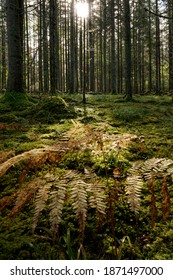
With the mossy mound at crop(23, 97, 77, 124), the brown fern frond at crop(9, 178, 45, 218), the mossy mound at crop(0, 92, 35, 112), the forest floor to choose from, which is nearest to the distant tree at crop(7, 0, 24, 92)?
the mossy mound at crop(0, 92, 35, 112)

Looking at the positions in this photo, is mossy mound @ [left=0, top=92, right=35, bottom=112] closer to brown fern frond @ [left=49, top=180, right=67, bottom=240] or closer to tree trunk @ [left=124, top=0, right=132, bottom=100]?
tree trunk @ [left=124, top=0, right=132, bottom=100]

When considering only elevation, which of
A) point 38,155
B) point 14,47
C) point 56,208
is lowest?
point 56,208

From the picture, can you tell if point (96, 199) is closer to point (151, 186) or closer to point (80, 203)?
point (80, 203)

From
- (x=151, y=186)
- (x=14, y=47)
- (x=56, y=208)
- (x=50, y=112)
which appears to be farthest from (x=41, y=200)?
(x=14, y=47)

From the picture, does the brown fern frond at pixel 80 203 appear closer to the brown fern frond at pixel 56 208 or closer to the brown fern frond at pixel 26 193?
the brown fern frond at pixel 56 208

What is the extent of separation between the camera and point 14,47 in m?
8.96

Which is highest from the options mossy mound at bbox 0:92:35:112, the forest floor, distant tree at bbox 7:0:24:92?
distant tree at bbox 7:0:24:92

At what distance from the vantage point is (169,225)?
7.18 feet

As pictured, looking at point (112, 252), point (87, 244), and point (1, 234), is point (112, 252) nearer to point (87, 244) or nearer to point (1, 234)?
point (87, 244)

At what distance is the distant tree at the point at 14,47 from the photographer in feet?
29.4

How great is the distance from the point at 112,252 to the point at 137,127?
3.82 m

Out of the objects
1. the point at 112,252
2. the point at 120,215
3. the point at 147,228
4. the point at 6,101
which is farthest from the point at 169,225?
the point at 6,101

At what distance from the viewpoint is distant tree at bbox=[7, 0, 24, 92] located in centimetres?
895
